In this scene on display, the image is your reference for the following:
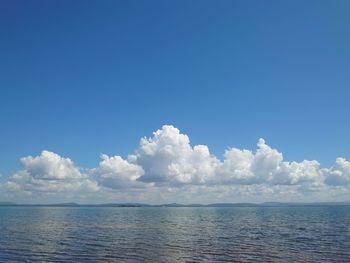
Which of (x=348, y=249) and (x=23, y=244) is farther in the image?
(x=23, y=244)

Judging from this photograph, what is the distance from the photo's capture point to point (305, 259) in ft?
152

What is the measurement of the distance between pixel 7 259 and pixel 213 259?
2530 centimetres

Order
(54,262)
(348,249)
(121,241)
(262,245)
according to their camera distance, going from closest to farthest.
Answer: (54,262), (348,249), (262,245), (121,241)

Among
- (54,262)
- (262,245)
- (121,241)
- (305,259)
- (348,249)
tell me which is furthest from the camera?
(121,241)

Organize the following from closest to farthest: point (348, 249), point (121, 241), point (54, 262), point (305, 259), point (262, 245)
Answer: point (54, 262) < point (305, 259) < point (348, 249) < point (262, 245) < point (121, 241)

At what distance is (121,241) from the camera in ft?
206

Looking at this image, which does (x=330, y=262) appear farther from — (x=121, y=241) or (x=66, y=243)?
(x=66, y=243)

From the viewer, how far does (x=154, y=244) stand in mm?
59625

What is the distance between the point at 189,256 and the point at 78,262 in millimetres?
14127

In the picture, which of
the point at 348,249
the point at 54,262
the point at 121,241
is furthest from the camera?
the point at 121,241

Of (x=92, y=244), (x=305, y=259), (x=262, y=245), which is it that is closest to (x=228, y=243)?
(x=262, y=245)

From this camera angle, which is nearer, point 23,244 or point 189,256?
point 189,256

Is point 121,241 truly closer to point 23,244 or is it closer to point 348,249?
point 23,244

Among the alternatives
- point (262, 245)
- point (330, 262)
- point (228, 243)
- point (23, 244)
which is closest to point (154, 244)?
point (228, 243)
